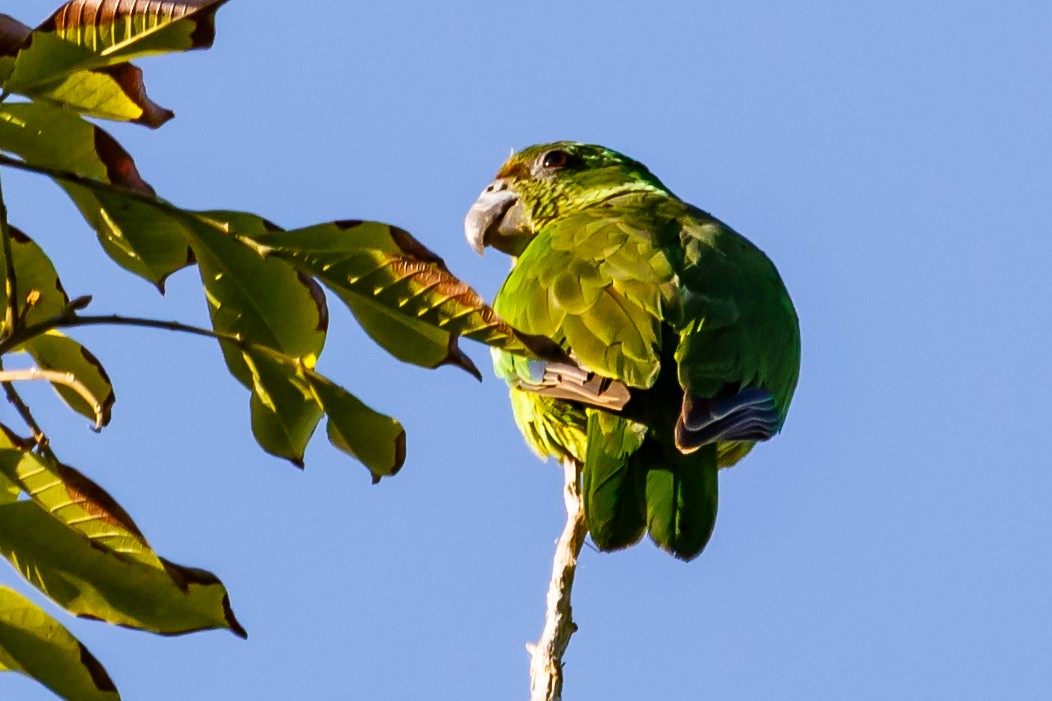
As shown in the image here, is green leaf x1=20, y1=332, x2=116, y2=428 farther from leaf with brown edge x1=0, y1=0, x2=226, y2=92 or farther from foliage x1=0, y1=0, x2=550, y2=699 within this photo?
leaf with brown edge x1=0, y1=0, x2=226, y2=92

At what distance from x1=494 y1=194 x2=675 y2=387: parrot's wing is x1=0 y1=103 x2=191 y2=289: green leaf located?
1.30 metres

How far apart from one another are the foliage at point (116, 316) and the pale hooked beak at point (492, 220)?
10.2ft

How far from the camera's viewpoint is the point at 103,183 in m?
1.39

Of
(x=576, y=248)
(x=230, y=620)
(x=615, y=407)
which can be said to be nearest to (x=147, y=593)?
(x=230, y=620)

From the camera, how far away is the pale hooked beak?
15.1 ft

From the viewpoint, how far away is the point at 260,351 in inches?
58.6

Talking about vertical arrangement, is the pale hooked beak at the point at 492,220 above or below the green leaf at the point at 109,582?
above

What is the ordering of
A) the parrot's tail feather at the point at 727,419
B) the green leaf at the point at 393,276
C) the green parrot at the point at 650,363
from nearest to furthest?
the green leaf at the point at 393,276, the parrot's tail feather at the point at 727,419, the green parrot at the point at 650,363

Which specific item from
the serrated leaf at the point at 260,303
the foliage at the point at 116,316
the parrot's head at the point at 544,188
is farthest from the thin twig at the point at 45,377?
the parrot's head at the point at 544,188

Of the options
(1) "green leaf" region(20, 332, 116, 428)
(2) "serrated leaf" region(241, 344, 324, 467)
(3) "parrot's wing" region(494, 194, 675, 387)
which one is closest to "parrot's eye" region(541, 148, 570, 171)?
(3) "parrot's wing" region(494, 194, 675, 387)

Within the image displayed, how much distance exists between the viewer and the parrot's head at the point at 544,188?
15.0 ft

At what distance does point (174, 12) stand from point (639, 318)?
165cm

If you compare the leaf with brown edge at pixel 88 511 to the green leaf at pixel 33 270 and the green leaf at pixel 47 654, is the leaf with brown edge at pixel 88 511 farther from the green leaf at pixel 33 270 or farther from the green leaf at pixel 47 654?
the green leaf at pixel 33 270

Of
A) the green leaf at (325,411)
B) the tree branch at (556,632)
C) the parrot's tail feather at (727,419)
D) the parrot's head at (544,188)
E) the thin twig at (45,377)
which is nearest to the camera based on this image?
the thin twig at (45,377)
